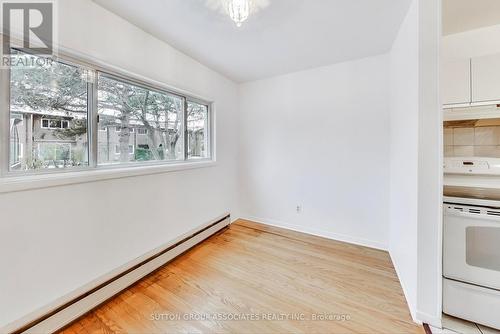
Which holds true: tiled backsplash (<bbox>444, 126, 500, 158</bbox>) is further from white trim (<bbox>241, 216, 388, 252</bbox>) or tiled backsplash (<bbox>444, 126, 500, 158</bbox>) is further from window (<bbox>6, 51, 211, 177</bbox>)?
window (<bbox>6, 51, 211, 177</bbox>)

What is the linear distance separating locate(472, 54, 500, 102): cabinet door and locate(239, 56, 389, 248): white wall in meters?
0.86

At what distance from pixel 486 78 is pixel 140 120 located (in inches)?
117

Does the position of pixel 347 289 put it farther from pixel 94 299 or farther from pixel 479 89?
pixel 94 299

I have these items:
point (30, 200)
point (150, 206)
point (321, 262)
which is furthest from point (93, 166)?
point (321, 262)

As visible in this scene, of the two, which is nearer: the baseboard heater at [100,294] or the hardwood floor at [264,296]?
the baseboard heater at [100,294]

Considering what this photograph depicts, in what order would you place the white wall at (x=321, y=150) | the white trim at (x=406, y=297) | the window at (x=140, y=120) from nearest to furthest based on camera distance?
1. the white trim at (x=406, y=297)
2. the window at (x=140, y=120)
3. the white wall at (x=321, y=150)

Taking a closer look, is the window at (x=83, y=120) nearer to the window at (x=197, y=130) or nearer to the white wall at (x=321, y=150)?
the window at (x=197, y=130)

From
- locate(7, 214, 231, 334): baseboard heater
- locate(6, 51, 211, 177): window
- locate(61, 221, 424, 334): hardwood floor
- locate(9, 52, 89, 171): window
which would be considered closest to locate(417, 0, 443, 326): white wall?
locate(61, 221, 424, 334): hardwood floor

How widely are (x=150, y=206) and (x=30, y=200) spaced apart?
886 mm

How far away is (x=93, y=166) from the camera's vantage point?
170 cm

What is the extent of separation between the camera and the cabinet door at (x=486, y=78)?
150 centimetres

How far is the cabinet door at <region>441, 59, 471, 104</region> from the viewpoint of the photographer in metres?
1.55

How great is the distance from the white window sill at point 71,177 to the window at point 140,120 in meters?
0.17

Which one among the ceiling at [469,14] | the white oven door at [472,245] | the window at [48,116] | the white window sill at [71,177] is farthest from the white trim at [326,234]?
the window at [48,116]
